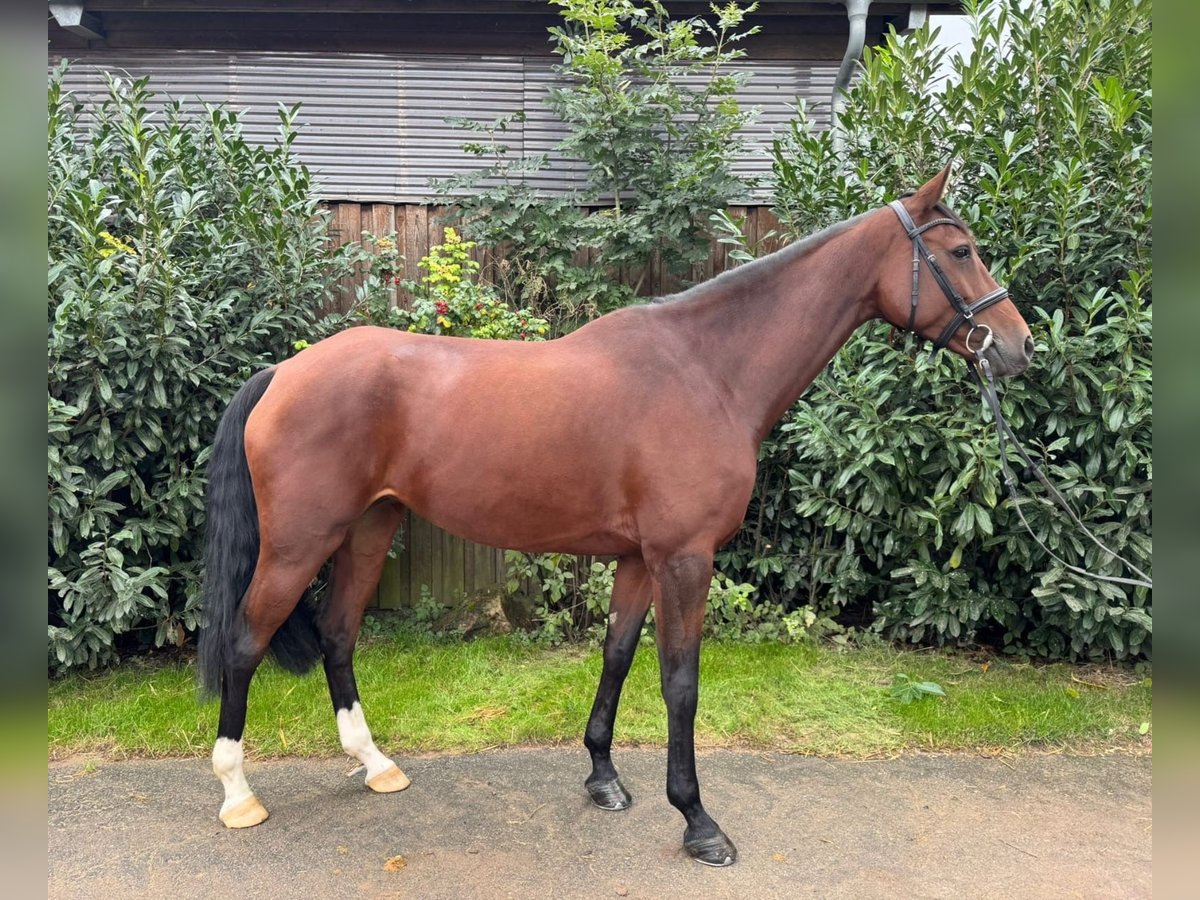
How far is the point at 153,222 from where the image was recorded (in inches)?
160

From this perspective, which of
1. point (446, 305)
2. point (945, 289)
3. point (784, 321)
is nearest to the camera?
point (945, 289)

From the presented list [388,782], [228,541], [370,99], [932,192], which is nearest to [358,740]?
[388,782]

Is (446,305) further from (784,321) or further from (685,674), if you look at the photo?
(685,674)

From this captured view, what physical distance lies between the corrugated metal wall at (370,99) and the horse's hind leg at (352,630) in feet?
10.2

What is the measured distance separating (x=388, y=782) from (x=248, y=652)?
0.87 metres

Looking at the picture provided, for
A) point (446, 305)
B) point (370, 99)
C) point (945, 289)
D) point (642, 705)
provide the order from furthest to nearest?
point (370, 99) → point (446, 305) → point (642, 705) → point (945, 289)

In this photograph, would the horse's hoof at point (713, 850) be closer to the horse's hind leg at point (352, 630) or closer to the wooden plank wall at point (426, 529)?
the horse's hind leg at point (352, 630)

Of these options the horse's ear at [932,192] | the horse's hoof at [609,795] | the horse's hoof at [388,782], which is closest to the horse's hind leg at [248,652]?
the horse's hoof at [388,782]

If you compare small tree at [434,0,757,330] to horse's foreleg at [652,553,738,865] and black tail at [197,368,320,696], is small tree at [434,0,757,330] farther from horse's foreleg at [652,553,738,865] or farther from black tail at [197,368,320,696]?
horse's foreleg at [652,553,738,865]

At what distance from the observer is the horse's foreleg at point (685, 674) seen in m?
2.62

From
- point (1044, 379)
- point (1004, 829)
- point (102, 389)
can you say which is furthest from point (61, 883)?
point (1044, 379)

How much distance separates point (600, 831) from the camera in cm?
281

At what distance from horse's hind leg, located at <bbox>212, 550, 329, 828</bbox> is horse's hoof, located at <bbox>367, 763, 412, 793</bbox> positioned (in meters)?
0.44

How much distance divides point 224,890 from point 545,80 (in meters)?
5.21
